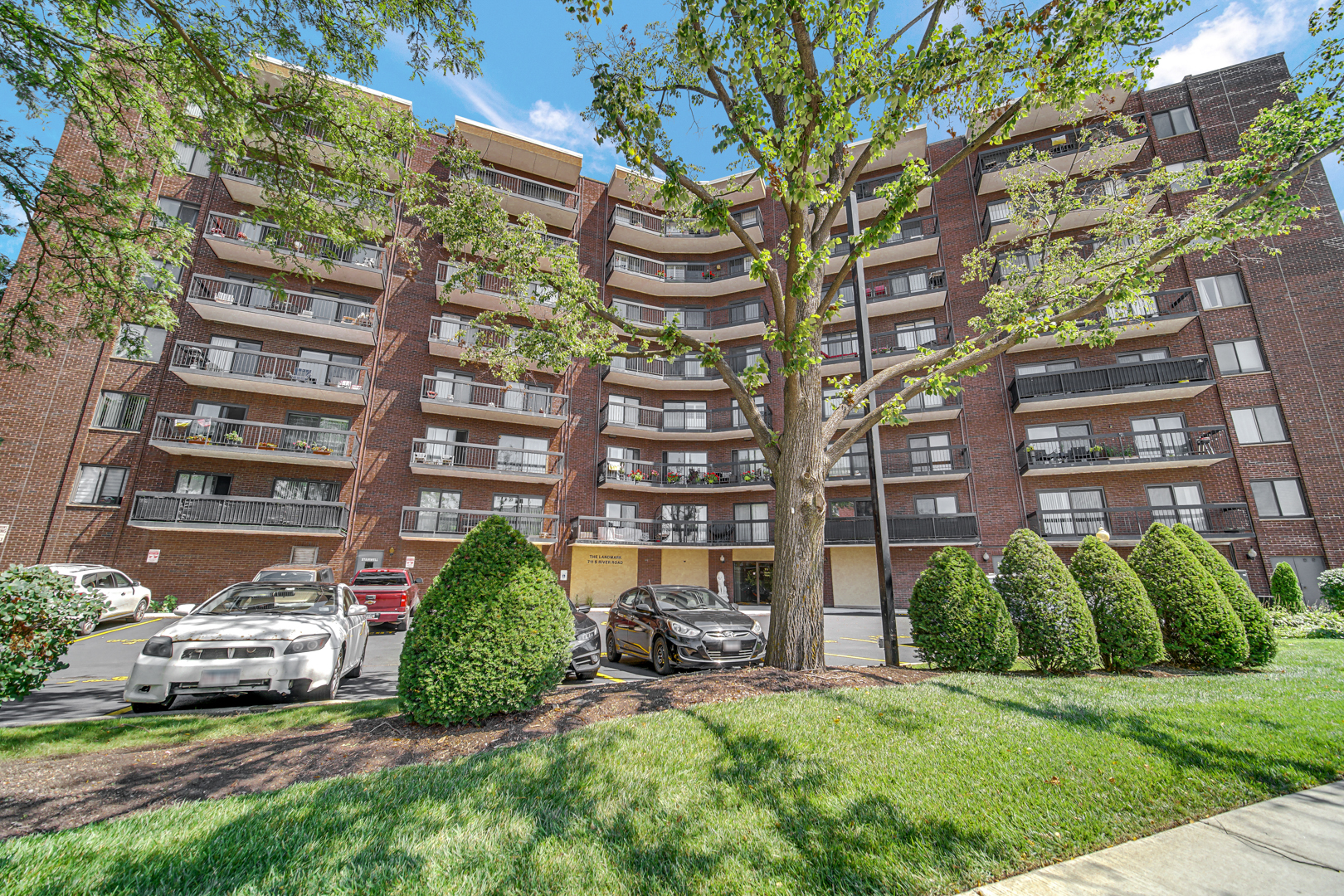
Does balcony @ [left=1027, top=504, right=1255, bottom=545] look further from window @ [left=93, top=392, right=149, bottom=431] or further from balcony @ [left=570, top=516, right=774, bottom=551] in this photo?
window @ [left=93, top=392, right=149, bottom=431]

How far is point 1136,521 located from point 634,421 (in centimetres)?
2061

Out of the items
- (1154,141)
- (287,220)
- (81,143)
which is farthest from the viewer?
(1154,141)

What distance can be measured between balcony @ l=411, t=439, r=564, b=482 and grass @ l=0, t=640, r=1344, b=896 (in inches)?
674

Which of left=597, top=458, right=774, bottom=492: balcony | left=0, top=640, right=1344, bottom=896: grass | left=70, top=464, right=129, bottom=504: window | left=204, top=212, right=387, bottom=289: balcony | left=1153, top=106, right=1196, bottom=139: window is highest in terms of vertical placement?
left=1153, top=106, right=1196, bottom=139: window

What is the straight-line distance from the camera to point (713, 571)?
25.1 meters

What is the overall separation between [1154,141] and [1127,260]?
2191cm

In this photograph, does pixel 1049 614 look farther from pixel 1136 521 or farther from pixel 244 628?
pixel 1136 521

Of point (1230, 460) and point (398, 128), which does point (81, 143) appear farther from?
point (1230, 460)

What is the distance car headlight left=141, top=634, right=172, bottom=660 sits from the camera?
5.49m

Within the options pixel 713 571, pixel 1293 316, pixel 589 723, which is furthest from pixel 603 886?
pixel 1293 316

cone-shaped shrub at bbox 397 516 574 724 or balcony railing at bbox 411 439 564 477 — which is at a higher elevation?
balcony railing at bbox 411 439 564 477

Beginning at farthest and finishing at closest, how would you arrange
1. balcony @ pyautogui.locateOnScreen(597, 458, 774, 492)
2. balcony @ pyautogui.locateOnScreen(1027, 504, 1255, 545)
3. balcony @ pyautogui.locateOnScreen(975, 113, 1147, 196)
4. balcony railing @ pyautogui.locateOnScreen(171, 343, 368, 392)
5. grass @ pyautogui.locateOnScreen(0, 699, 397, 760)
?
balcony @ pyautogui.locateOnScreen(597, 458, 774, 492)
balcony @ pyautogui.locateOnScreen(975, 113, 1147, 196)
balcony @ pyautogui.locateOnScreen(1027, 504, 1255, 545)
balcony railing @ pyautogui.locateOnScreen(171, 343, 368, 392)
grass @ pyautogui.locateOnScreen(0, 699, 397, 760)

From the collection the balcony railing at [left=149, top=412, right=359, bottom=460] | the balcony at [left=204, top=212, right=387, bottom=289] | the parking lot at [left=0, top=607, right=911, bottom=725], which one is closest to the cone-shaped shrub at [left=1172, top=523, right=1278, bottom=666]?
the parking lot at [left=0, top=607, right=911, bottom=725]

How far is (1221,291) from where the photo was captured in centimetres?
2062
